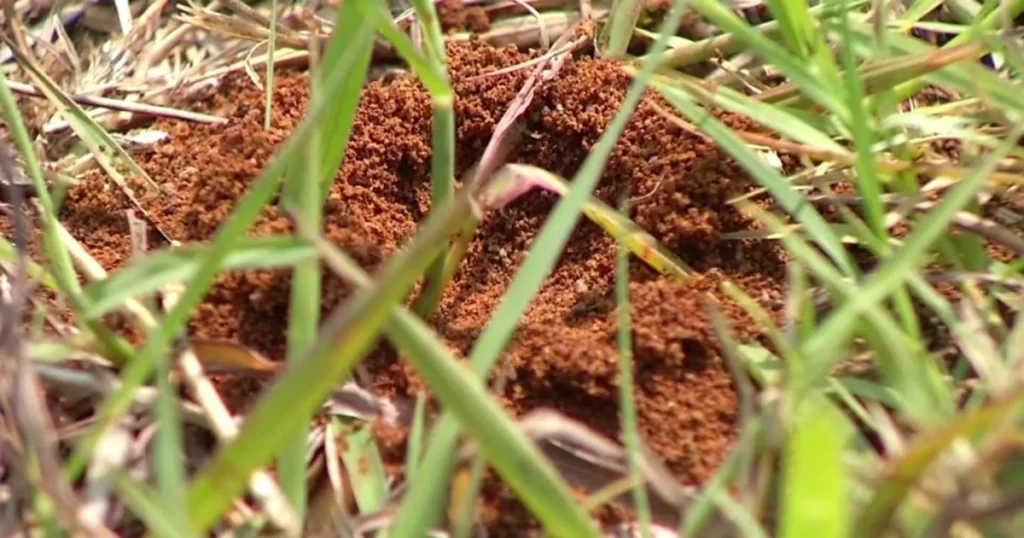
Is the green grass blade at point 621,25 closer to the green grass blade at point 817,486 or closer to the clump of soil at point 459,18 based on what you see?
the clump of soil at point 459,18

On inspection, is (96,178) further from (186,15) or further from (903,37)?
(903,37)

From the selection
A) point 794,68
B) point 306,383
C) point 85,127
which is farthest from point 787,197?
point 85,127

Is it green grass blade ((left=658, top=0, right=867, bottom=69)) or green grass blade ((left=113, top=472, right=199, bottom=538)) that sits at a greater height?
green grass blade ((left=658, top=0, right=867, bottom=69))

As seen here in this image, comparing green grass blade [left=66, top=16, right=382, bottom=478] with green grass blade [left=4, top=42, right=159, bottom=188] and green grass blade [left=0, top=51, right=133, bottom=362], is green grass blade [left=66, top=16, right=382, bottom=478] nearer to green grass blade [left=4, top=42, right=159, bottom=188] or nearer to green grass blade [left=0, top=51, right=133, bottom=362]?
green grass blade [left=0, top=51, right=133, bottom=362]

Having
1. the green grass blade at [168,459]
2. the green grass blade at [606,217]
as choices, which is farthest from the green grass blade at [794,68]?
the green grass blade at [168,459]

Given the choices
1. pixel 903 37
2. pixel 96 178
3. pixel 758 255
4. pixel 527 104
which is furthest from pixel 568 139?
pixel 96 178

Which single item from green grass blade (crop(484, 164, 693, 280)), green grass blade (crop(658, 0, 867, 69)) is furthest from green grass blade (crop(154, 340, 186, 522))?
green grass blade (crop(658, 0, 867, 69))
